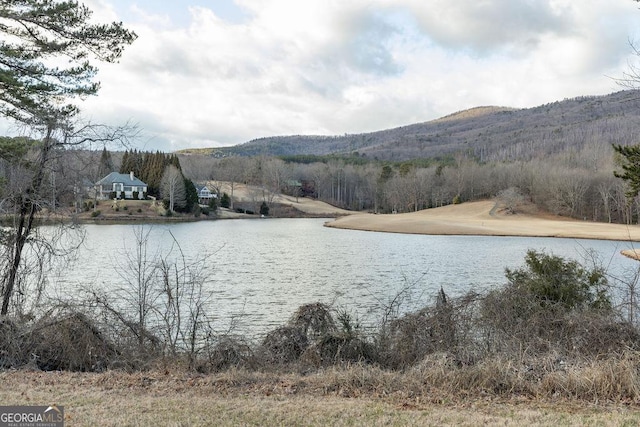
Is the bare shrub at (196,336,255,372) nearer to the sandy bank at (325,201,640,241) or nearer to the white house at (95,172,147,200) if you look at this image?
the sandy bank at (325,201,640,241)

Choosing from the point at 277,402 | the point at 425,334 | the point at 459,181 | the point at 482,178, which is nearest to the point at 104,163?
the point at 277,402

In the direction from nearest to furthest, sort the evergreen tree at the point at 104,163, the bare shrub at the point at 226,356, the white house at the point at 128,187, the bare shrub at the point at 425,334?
the bare shrub at the point at 226,356
the bare shrub at the point at 425,334
the evergreen tree at the point at 104,163
the white house at the point at 128,187

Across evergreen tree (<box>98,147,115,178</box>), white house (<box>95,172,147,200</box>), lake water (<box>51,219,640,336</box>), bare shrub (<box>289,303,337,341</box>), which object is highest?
white house (<box>95,172,147,200</box>)

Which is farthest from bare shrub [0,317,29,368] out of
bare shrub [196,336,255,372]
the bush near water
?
bare shrub [196,336,255,372]

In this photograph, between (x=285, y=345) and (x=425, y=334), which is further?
(x=285, y=345)

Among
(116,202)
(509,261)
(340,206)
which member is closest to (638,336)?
(509,261)

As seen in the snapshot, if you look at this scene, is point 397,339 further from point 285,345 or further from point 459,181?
point 459,181

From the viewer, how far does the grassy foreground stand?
5.62 m

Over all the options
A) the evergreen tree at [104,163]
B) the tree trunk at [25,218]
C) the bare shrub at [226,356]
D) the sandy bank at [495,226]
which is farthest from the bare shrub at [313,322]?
the sandy bank at [495,226]

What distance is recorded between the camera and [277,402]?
6355mm

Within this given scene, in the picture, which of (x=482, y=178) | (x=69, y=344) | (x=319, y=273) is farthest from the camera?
(x=482, y=178)

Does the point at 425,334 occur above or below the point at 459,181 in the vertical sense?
below

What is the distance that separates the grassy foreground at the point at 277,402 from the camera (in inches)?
221

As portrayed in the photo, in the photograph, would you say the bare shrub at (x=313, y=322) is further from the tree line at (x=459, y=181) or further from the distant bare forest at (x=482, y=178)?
the tree line at (x=459, y=181)
